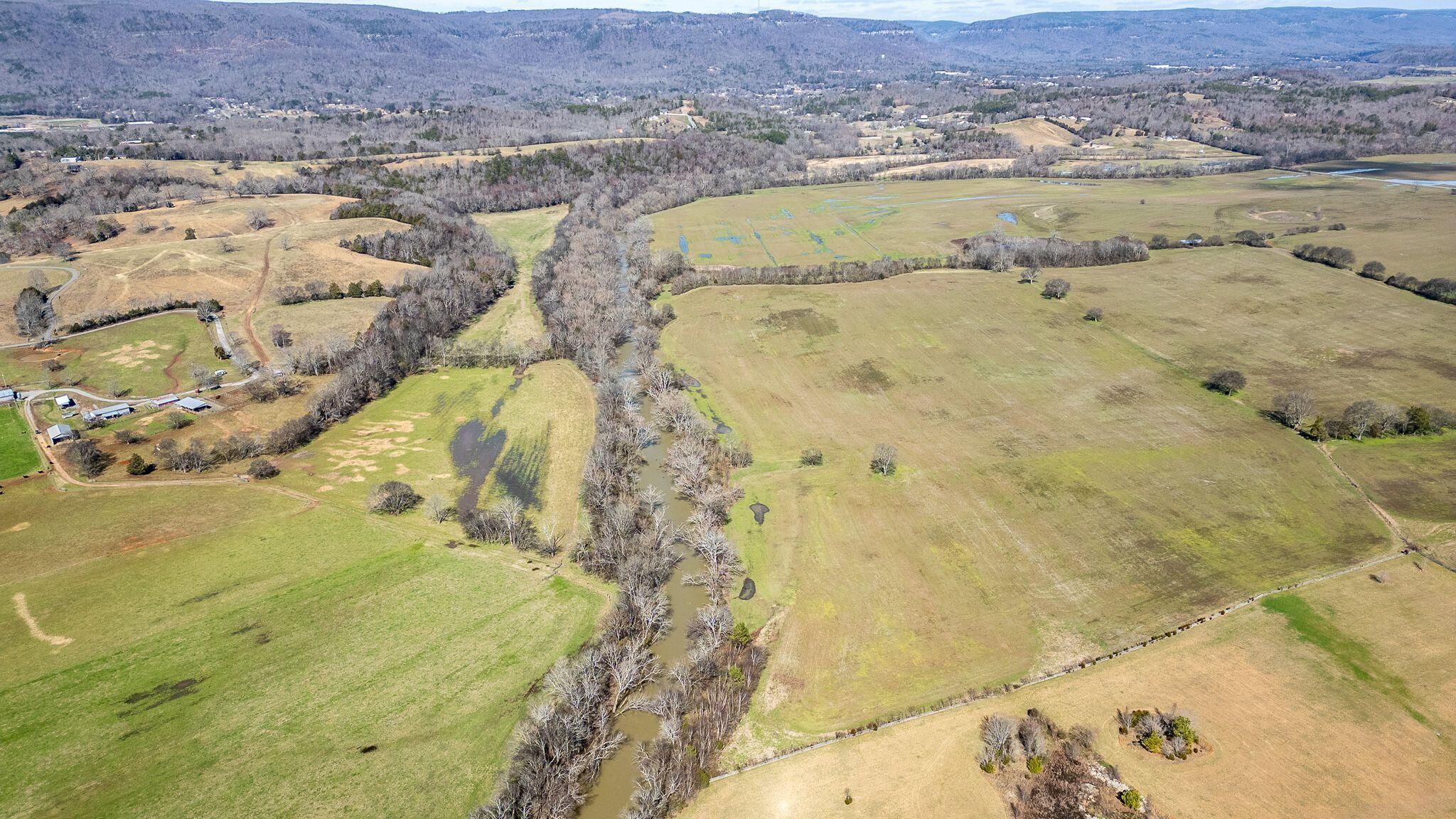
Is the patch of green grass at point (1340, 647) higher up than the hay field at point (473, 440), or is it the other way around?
the hay field at point (473, 440)

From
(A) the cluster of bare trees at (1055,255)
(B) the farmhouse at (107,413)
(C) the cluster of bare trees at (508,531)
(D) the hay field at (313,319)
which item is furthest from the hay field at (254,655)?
(A) the cluster of bare trees at (1055,255)

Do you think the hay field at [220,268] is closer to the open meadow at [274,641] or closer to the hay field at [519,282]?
the hay field at [519,282]

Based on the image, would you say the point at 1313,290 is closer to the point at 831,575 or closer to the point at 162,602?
the point at 831,575

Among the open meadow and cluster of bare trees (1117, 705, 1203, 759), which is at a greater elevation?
the open meadow

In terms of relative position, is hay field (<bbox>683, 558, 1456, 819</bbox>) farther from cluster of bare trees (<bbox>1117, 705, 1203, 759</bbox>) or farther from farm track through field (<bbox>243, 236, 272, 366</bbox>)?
farm track through field (<bbox>243, 236, 272, 366</bbox>)

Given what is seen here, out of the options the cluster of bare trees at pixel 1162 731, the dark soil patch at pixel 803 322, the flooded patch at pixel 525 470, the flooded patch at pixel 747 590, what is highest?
the dark soil patch at pixel 803 322

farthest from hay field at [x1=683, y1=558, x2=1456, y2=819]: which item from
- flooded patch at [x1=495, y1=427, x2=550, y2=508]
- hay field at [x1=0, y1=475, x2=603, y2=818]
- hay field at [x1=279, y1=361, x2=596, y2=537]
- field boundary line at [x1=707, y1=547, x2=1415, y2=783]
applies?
flooded patch at [x1=495, y1=427, x2=550, y2=508]
